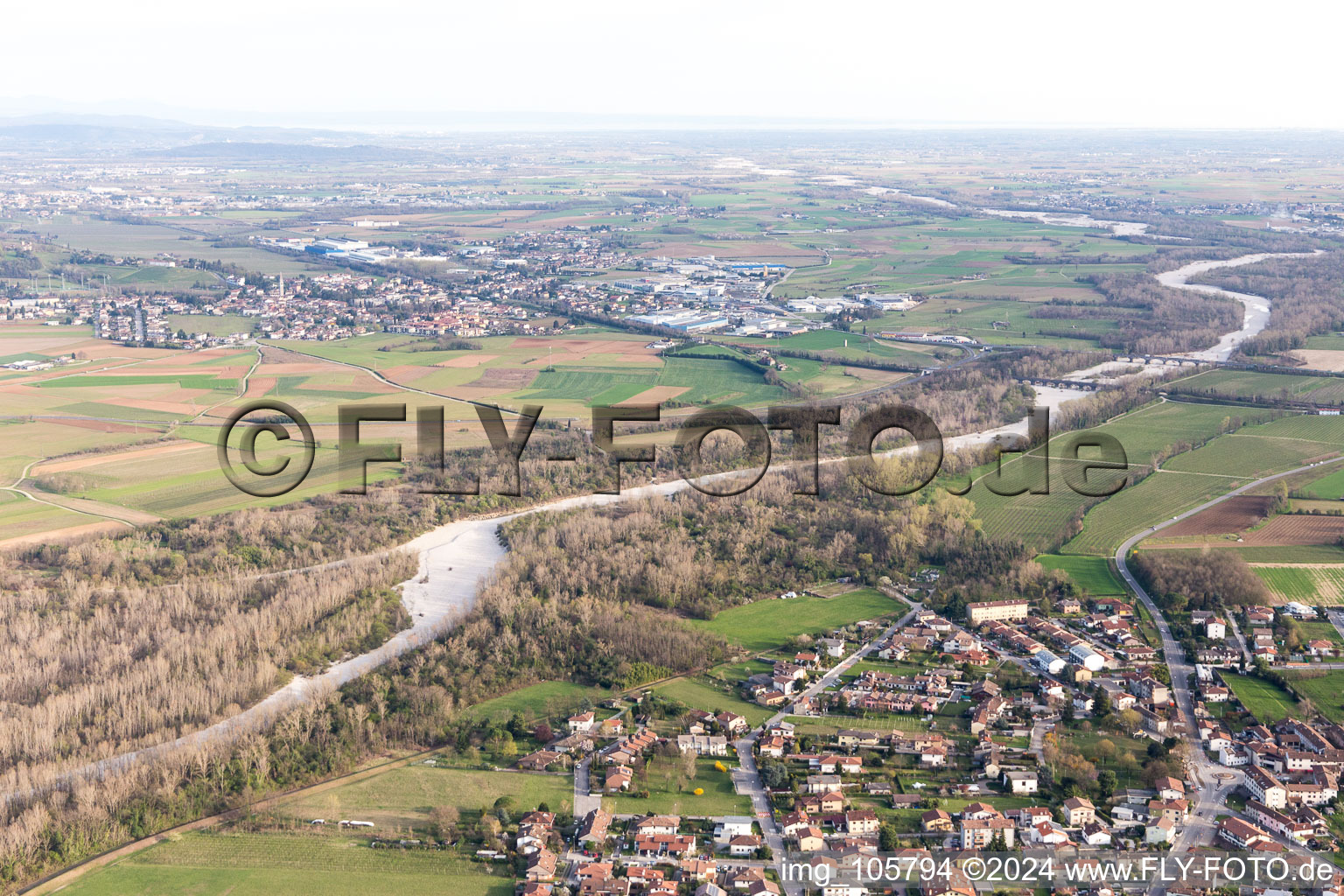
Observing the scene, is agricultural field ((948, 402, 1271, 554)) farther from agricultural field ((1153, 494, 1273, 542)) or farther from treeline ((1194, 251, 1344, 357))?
treeline ((1194, 251, 1344, 357))

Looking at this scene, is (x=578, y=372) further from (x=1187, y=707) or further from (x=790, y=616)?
(x=1187, y=707)

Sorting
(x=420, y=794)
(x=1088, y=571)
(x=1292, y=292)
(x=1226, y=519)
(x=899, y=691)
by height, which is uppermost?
(x=1292, y=292)

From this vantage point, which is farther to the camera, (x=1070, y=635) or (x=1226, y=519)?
(x=1226, y=519)

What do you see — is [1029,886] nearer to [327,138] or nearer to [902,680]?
[902,680]

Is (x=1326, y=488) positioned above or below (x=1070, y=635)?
above

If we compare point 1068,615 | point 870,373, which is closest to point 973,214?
point 870,373

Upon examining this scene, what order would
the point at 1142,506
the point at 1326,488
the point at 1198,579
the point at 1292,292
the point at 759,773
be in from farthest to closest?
the point at 1292,292, the point at 1326,488, the point at 1142,506, the point at 1198,579, the point at 759,773

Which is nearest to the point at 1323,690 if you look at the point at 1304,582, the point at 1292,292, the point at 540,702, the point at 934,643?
the point at 1304,582

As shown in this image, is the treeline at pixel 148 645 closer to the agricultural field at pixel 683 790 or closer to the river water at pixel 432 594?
the river water at pixel 432 594
